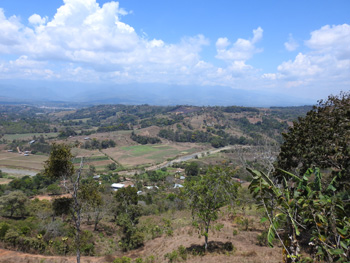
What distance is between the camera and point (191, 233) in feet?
43.2

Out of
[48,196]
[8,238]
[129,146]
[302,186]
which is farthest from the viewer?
[129,146]

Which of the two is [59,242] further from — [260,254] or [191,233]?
[260,254]

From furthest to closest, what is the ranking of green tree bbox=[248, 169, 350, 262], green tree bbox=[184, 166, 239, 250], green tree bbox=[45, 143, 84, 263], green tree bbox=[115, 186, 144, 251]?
1. green tree bbox=[115, 186, 144, 251]
2. green tree bbox=[184, 166, 239, 250]
3. green tree bbox=[45, 143, 84, 263]
4. green tree bbox=[248, 169, 350, 262]

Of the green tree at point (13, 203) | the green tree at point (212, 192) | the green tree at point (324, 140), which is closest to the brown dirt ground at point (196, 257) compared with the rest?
the green tree at point (212, 192)

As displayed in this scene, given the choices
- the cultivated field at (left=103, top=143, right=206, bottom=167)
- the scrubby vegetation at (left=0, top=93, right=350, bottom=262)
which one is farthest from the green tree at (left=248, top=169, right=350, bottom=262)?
the cultivated field at (left=103, top=143, right=206, bottom=167)

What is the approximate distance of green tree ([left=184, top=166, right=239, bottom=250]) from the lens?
881cm

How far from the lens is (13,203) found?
2245 cm

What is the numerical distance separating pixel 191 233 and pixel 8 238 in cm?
1056

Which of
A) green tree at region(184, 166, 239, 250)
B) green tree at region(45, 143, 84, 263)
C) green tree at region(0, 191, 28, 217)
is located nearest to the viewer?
green tree at region(45, 143, 84, 263)

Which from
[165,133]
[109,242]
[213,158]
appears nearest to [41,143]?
[165,133]

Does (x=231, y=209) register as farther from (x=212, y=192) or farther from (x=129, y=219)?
(x=212, y=192)

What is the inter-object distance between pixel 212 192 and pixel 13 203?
23.2 meters

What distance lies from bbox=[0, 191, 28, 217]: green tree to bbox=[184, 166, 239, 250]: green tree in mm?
21874

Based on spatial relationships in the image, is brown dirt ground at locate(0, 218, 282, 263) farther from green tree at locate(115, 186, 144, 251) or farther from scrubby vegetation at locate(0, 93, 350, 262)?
green tree at locate(115, 186, 144, 251)
